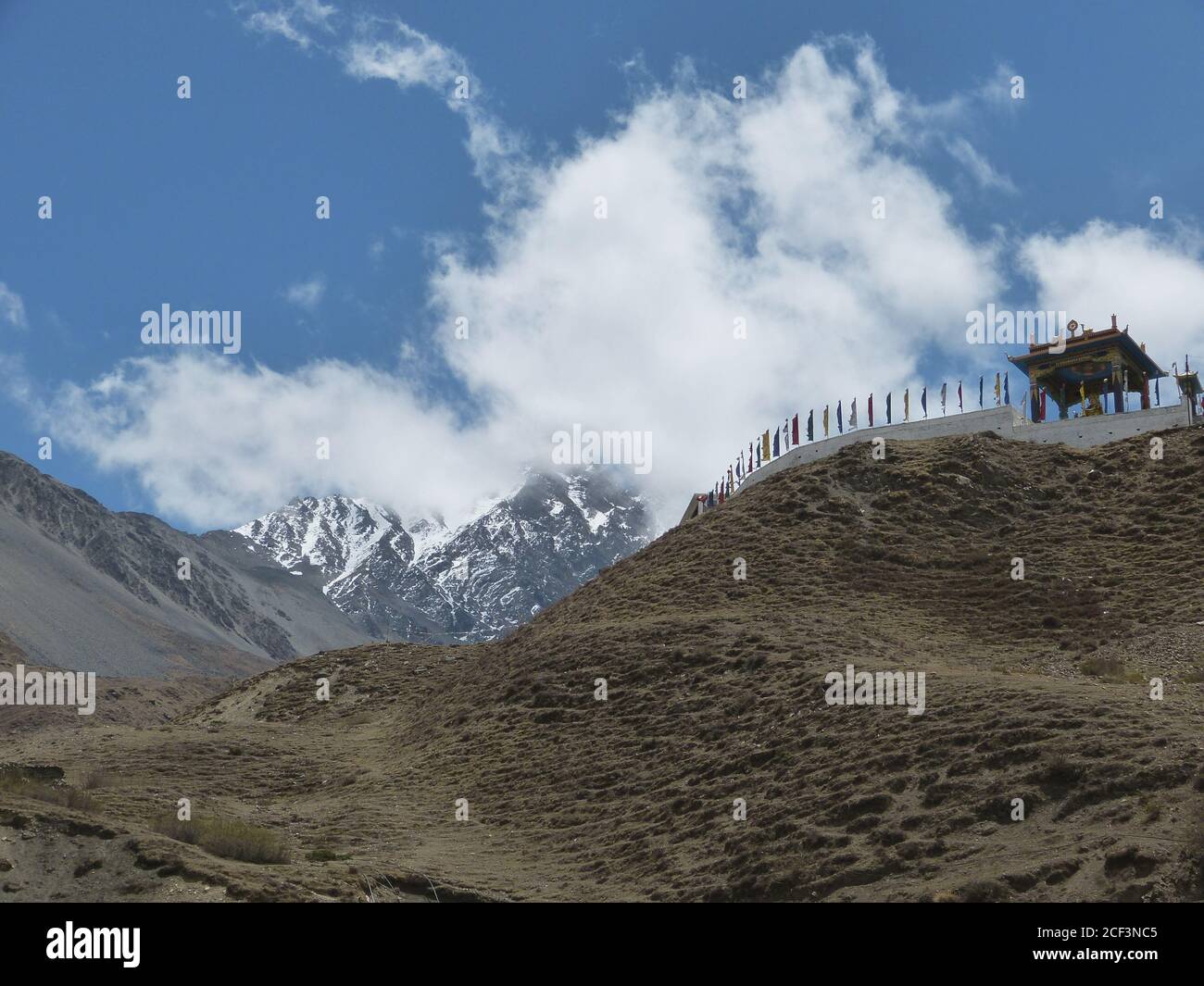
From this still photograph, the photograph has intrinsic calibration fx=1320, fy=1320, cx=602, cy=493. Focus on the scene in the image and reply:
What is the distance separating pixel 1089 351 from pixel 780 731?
3555 centimetres

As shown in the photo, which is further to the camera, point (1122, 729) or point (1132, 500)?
point (1132, 500)

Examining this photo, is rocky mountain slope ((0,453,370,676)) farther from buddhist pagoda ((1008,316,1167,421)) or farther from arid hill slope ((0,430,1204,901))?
buddhist pagoda ((1008,316,1167,421))

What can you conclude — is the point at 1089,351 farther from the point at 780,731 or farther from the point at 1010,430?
the point at 780,731

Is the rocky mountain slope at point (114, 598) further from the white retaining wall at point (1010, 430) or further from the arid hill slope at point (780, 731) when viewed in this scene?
the white retaining wall at point (1010, 430)

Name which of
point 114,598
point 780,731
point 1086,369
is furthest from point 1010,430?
point 114,598

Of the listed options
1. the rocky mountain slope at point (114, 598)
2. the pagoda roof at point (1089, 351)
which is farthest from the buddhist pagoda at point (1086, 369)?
the rocky mountain slope at point (114, 598)

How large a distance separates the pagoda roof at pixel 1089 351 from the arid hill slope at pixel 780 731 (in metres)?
7.78

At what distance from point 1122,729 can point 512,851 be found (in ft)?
39.1

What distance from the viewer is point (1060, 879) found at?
1697 cm

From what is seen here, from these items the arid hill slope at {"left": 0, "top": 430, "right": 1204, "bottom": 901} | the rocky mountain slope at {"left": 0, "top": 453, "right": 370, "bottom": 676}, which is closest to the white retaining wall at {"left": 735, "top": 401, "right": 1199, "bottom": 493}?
the arid hill slope at {"left": 0, "top": 430, "right": 1204, "bottom": 901}

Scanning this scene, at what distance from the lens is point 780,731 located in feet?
94.1

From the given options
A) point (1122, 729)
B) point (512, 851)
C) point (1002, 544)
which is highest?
point (1002, 544)
